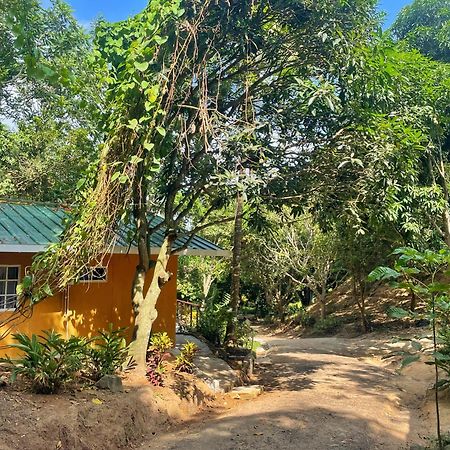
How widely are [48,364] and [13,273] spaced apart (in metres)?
3.30

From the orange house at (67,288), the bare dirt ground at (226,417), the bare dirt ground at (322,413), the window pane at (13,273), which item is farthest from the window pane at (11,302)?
the bare dirt ground at (322,413)

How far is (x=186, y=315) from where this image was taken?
1526 cm

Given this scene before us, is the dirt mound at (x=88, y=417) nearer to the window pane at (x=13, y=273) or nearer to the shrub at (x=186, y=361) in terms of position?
the shrub at (x=186, y=361)

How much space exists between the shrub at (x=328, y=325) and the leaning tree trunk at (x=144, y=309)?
42.3 ft

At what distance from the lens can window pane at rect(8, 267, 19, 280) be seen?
9.06 meters

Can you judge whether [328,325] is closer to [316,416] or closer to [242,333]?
[242,333]

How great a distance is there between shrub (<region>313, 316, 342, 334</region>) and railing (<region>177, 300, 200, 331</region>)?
745 cm

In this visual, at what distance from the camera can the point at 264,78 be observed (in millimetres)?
8695

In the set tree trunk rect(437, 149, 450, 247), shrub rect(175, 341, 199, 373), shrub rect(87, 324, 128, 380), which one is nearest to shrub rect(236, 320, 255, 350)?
shrub rect(175, 341, 199, 373)

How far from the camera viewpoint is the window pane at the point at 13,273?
906 cm

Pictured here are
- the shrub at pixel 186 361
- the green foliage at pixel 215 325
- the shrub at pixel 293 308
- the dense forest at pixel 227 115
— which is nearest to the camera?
the dense forest at pixel 227 115

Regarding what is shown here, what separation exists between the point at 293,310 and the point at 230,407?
17284 mm

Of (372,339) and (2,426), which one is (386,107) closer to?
(2,426)

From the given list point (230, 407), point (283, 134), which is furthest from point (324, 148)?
point (230, 407)
